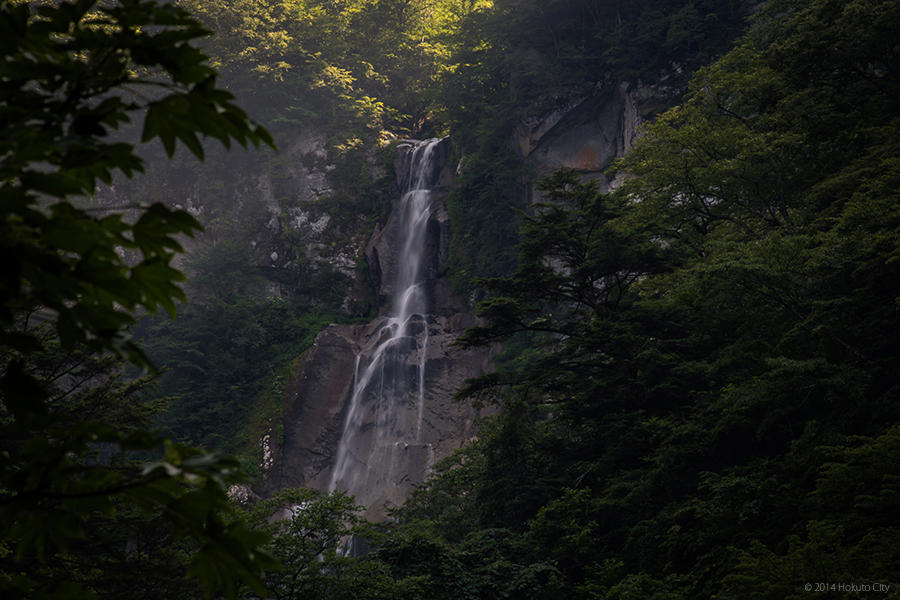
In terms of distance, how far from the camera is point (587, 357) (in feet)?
38.5

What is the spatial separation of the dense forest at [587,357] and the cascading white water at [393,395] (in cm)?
316

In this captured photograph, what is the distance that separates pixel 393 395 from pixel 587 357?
41.1 feet

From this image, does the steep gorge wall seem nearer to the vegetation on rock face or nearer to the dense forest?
the dense forest

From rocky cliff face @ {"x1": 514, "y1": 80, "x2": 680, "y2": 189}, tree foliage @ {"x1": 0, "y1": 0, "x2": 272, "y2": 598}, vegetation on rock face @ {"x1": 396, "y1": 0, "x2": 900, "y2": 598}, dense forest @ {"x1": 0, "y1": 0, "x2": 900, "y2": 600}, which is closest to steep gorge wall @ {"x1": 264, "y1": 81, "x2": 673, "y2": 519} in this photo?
rocky cliff face @ {"x1": 514, "y1": 80, "x2": 680, "y2": 189}

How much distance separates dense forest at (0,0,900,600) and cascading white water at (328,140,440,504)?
3159mm

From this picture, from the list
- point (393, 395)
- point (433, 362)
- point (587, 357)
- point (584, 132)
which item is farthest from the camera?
point (584, 132)

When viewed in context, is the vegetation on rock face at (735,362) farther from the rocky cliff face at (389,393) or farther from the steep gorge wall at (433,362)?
the rocky cliff face at (389,393)

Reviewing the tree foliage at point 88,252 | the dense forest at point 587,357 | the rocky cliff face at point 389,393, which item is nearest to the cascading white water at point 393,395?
the rocky cliff face at point 389,393

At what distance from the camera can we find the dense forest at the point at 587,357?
121 centimetres

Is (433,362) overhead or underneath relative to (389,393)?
overhead

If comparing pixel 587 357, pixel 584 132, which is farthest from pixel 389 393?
pixel 584 132

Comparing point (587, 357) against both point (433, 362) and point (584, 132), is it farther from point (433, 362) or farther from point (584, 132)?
point (584, 132)

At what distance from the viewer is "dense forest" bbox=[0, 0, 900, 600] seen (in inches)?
47.5

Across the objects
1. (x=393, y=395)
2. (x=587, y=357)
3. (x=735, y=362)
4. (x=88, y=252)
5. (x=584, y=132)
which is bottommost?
(x=88, y=252)
